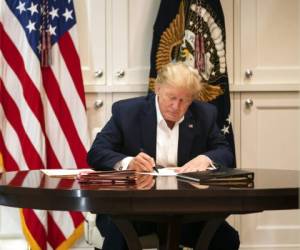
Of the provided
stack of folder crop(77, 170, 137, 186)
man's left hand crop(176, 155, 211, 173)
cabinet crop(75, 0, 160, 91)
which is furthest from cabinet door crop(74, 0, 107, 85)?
stack of folder crop(77, 170, 137, 186)

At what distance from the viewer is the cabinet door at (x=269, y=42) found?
11.8 ft

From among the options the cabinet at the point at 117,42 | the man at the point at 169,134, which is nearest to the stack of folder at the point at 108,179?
the man at the point at 169,134

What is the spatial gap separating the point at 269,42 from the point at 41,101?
4.78 ft

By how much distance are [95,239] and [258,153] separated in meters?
1.40

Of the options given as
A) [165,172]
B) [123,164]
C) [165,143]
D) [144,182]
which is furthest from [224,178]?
[165,143]

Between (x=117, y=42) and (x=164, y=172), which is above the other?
(x=117, y=42)

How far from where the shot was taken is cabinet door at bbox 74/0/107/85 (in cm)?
351

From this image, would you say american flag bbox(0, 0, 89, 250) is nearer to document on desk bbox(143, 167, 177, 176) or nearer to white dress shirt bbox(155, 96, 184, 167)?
white dress shirt bbox(155, 96, 184, 167)

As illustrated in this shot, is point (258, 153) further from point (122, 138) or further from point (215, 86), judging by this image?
point (122, 138)

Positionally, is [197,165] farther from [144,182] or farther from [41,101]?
[41,101]

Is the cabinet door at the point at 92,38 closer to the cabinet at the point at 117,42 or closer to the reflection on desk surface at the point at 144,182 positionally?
the cabinet at the point at 117,42

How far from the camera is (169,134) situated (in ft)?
8.42

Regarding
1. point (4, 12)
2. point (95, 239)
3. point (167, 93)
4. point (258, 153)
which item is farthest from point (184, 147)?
point (4, 12)

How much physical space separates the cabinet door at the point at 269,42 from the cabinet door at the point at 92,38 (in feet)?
2.85
